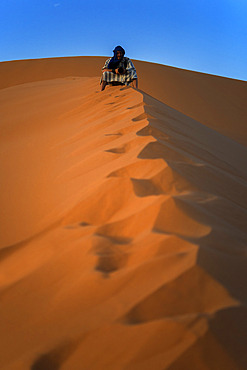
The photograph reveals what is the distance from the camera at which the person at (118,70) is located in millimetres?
6027

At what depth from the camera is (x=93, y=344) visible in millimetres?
911

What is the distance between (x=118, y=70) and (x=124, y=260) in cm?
528

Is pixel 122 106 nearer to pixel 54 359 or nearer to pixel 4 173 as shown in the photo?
pixel 4 173

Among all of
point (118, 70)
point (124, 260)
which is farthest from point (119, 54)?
point (124, 260)

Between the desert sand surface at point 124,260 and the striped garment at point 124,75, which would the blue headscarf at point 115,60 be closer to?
the striped garment at point 124,75

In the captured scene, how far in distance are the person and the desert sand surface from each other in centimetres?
366

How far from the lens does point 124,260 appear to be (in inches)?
46.9

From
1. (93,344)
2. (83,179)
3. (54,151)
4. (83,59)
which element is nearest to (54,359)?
(93,344)

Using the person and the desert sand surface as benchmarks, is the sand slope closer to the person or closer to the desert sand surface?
the person

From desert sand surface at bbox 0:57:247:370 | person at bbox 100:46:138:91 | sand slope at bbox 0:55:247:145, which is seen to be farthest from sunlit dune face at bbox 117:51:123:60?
sand slope at bbox 0:55:247:145

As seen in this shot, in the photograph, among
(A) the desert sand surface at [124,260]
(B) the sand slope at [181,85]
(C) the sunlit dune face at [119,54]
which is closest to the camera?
(A) the desert sand surface at [124,260]

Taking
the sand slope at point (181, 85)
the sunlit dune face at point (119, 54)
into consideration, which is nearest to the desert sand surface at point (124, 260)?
the sunlit dune face at point (119, 54)

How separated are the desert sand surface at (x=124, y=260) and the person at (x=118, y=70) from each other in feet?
12.0

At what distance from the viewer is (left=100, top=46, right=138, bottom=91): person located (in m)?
6.03
